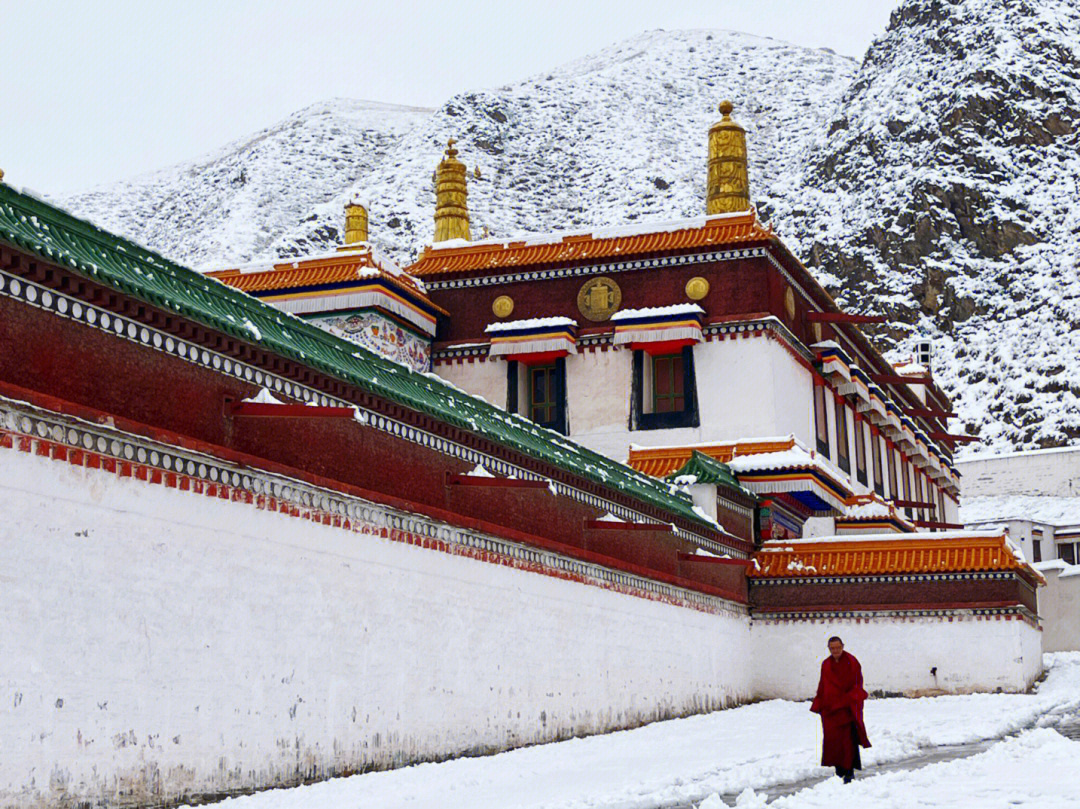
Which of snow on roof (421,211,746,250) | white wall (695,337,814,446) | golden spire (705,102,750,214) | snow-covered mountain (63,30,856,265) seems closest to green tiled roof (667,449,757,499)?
white wall (695,337,814,446)

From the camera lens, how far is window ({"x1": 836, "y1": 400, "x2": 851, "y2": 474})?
30.1m

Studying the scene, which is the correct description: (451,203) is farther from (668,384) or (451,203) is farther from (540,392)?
(668,384)

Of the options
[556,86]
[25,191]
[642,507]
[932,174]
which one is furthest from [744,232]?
[556,86]

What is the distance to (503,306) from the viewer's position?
26891 millimetres

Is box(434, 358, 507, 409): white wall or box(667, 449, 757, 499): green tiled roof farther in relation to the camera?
box(434, 358, 507, 409): white wall

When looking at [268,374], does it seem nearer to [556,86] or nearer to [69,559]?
[69,559]

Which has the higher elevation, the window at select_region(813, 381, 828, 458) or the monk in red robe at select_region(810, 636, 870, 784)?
the window at select_region(813, 381, 828, 458)

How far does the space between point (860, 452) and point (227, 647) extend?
23.7 meters

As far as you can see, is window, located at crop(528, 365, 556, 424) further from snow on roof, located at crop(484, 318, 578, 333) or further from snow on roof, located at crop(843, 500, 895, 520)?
snow on roof, located at crop(843, 500, 895, 520)

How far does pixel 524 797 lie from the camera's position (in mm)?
11023

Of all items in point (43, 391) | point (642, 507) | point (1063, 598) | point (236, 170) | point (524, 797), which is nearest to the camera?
point (43, 391)

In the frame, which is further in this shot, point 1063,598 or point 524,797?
point 1063,598

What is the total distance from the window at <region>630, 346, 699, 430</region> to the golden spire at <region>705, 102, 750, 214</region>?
4.32 meters

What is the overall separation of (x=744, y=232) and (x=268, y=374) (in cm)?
1573
